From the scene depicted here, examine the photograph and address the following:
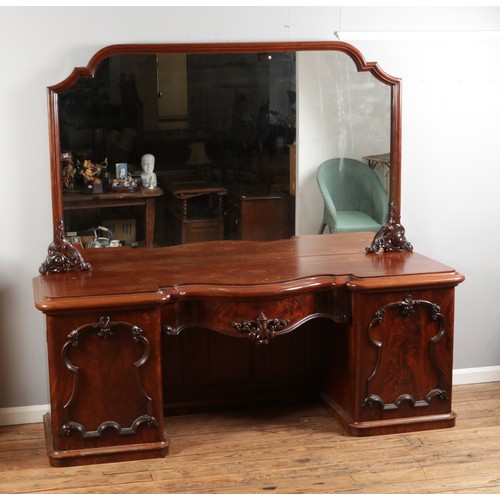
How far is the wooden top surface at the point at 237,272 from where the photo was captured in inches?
136

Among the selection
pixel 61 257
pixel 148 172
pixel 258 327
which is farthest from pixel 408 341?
pixel 61 257

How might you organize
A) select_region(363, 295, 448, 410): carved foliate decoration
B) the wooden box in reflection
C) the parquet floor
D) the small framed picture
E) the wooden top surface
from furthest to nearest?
the wooden box in reflection
the small framed picture
select_region(363, 295, 448, 410): carved foliate decoration
the wooden top surface
the parquet floor

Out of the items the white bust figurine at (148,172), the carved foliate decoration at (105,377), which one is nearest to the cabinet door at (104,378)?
the carved foliate decoration at (105,377)

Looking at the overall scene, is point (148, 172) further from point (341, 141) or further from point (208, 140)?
point (341, 141)

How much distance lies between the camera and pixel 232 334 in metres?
3.54

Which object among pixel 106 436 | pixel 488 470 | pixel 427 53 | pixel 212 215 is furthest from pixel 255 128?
pixel 488 470

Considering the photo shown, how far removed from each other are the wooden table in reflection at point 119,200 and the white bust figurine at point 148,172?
3cm

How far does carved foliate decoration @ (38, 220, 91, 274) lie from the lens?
3666mm

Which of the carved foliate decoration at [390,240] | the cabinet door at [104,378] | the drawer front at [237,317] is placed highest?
the carved foliate decoration at [390,240]

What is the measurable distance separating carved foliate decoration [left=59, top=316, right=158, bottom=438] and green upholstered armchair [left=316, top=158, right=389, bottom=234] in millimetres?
1065

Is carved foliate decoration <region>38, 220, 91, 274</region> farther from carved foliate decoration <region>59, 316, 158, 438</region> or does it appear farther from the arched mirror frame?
carved foliate decoration <region>59, 316, 158, 438</region>

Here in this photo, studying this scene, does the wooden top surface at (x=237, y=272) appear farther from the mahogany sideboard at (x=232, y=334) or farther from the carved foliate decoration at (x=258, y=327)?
the carved foliate decoration at (x=258, y=327)

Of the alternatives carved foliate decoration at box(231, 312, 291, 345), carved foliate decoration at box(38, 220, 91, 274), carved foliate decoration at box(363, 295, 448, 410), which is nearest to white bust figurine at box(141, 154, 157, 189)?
carved foliate decoration at box(38, 220, 91, 274)

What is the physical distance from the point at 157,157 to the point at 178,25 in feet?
1.83
